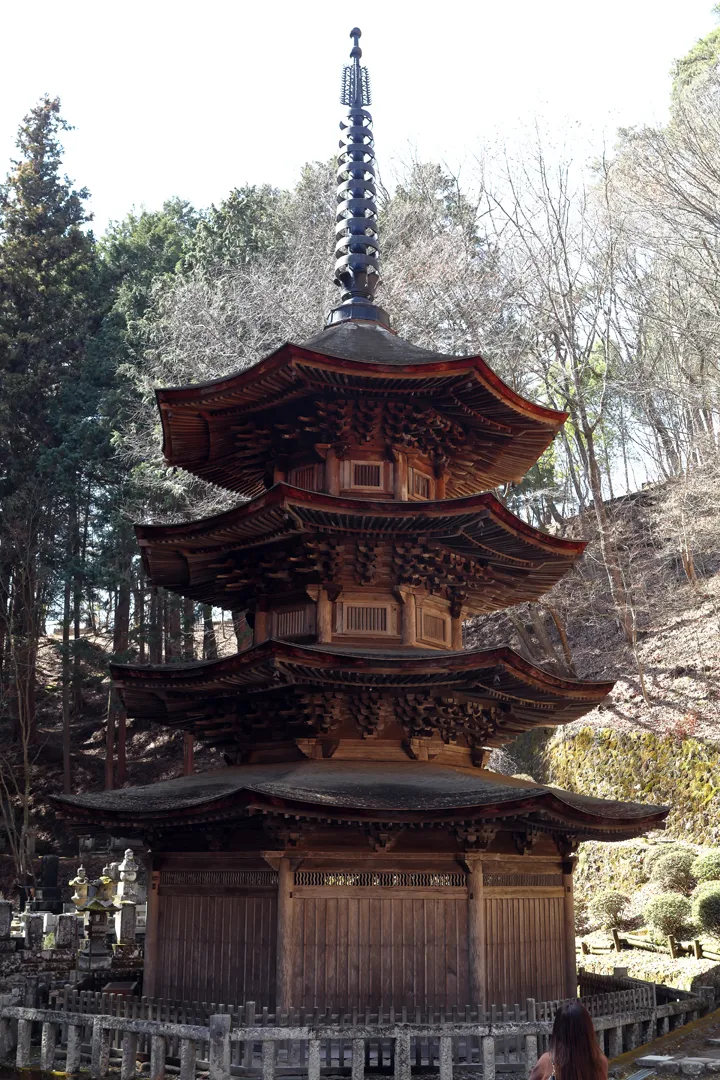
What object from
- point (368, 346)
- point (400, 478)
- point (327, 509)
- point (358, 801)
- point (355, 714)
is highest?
point (368, 346)

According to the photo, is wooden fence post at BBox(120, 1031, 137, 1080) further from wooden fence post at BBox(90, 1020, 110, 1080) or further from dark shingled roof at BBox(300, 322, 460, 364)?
dark shingled roof at BBox(300, 322, 460, 364)

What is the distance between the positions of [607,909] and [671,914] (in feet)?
11.4

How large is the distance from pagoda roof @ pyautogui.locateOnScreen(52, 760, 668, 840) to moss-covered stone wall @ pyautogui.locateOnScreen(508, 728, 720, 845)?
1559 cm

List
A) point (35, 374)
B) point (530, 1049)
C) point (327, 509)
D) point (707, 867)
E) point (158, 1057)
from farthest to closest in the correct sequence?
point (35, 374)
point (707, 867)
point (327, 509)
point (530, 1049)
point (158, 1057)

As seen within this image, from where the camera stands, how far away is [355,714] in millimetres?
14188

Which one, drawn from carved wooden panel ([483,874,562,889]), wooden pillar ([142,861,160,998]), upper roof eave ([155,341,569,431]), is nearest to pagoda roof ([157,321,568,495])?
upper roof eave ([155,341,569,431])

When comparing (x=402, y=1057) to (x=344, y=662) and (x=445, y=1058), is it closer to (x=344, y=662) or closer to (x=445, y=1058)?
(x=445, y=1058)

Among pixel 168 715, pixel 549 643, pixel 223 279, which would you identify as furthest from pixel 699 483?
pixel 168 715

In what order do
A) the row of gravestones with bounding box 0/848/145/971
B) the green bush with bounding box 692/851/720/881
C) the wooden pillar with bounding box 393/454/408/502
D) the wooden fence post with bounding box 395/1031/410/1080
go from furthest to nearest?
1. the green bush with bounding box 692/851/720/881
2. the row of gravestones with bounding box 0/848/145/971
3. the wooden pillar with bounding box 393/454/408/502
4. the wooden fence post with bounding box 395/1031/410/1080

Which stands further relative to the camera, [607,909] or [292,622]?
[607,909]

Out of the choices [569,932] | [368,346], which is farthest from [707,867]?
[368,346]

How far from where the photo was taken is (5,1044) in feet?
45.2

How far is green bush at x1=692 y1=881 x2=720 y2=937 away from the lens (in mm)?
23000

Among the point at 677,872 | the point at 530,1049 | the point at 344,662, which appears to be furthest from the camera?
the point at 677,872
